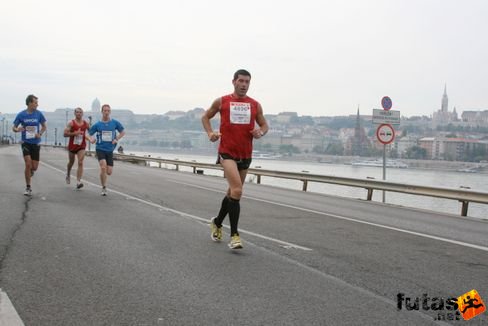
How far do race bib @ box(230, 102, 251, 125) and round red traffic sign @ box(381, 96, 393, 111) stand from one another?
11.8m

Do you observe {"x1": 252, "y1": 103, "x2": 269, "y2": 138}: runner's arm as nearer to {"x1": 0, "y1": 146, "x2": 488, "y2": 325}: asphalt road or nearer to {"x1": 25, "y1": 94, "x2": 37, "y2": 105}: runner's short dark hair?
{"x1": 0, "y1": 146, "x2": 488, "y2": 325}: asphalt road

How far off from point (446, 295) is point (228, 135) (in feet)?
10.4

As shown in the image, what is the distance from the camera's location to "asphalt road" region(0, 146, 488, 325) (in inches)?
169

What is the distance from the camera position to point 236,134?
7066mm

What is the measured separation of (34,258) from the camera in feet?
19.5

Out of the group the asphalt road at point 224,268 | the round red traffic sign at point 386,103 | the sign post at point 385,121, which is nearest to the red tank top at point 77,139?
the asphalt road at point 224,268

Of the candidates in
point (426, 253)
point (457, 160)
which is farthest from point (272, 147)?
point (426, 253)

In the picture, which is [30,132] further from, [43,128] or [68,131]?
[68,131]

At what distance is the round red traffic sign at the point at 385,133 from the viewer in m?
17.8

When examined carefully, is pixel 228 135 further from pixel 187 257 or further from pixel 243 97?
pixel 187 257
